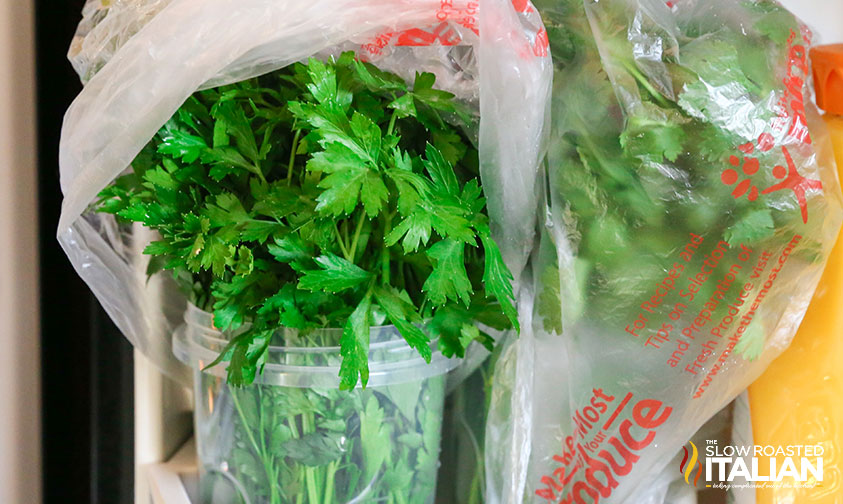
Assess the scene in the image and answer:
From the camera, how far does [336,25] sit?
1.63 ft

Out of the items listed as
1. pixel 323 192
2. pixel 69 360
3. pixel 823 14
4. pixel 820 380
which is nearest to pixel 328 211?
pixel 323 192

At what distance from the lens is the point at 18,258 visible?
29.4 inches

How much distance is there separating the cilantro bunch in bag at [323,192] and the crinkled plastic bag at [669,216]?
0.15 ft

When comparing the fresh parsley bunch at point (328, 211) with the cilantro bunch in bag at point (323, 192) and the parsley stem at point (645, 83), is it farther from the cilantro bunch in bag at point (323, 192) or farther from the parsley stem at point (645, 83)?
the parsley stem at point (645, 83)

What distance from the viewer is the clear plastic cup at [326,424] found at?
508 millimetres

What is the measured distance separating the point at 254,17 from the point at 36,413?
577 millimetres

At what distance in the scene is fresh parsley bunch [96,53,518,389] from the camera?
1.46 ft

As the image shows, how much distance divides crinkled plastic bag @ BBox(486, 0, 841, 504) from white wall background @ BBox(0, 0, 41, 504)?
544 mm

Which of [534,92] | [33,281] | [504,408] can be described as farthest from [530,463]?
[33,281]

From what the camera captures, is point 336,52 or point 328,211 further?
point 336,52

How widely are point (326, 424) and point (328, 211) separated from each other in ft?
0.55

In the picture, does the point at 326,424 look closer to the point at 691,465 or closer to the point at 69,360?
the point at 691,465

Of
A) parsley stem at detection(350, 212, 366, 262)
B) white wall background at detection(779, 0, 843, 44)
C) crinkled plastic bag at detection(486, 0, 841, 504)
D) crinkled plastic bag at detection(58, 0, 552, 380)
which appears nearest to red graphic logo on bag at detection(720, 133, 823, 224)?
crinkled plastic bag at detection(486, 0, 841, 504)

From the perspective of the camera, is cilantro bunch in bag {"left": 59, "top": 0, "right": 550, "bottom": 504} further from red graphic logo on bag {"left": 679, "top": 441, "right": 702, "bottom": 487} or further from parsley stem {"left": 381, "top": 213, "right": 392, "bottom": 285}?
red graphic logo on bag {"left": 679, "top": 441, "right": 702, "bottom": 487}
